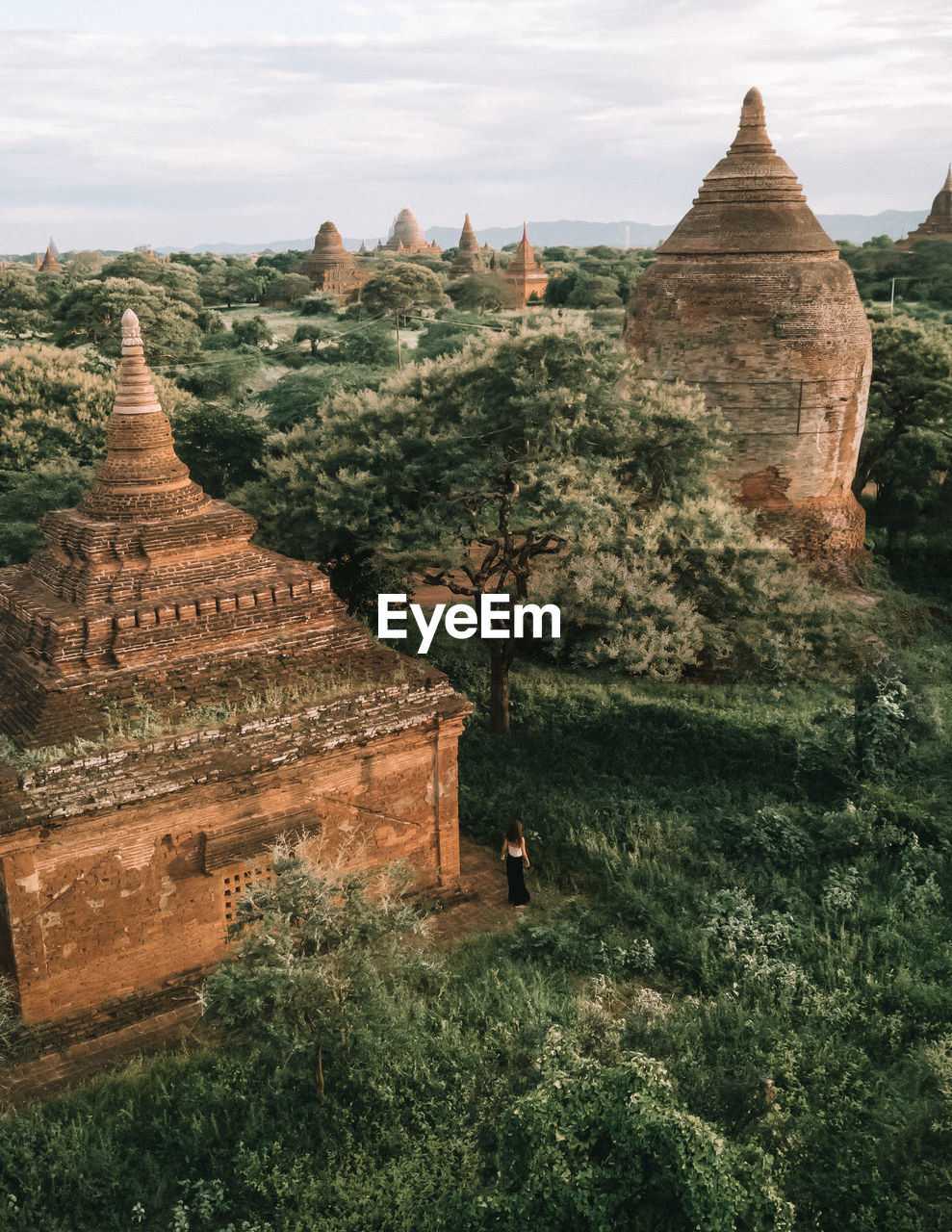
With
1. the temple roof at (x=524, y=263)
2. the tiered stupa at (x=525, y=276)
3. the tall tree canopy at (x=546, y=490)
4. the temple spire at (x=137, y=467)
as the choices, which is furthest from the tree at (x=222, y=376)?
the temple roof at (x=524, y=263)

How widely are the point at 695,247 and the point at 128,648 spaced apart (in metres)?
15.3

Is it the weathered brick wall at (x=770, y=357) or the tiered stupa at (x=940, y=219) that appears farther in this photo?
the tiered stupa at (x=940, y=219)

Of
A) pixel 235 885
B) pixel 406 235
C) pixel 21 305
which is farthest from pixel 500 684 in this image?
pixel 406 235

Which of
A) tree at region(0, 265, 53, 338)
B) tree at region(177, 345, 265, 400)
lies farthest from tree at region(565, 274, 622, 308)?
tree at region(0, 265, 53, 338)

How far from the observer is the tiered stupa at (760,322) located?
21.1 m

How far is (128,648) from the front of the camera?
1122 centimetres

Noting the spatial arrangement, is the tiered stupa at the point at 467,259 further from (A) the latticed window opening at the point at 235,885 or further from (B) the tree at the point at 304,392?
(A) the latticed window opening at the point at 235,885

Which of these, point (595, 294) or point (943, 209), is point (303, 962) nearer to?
point (595, 294)

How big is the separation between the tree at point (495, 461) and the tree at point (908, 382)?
42.9 feet

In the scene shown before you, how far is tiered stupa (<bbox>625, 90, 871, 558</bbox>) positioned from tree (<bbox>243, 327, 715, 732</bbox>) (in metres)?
4.19

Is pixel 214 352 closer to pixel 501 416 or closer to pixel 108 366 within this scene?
pixel 108 366

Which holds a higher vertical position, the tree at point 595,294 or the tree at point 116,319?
the tree at point 595,294

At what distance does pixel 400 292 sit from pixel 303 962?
5408cm

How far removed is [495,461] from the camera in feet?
51.3
